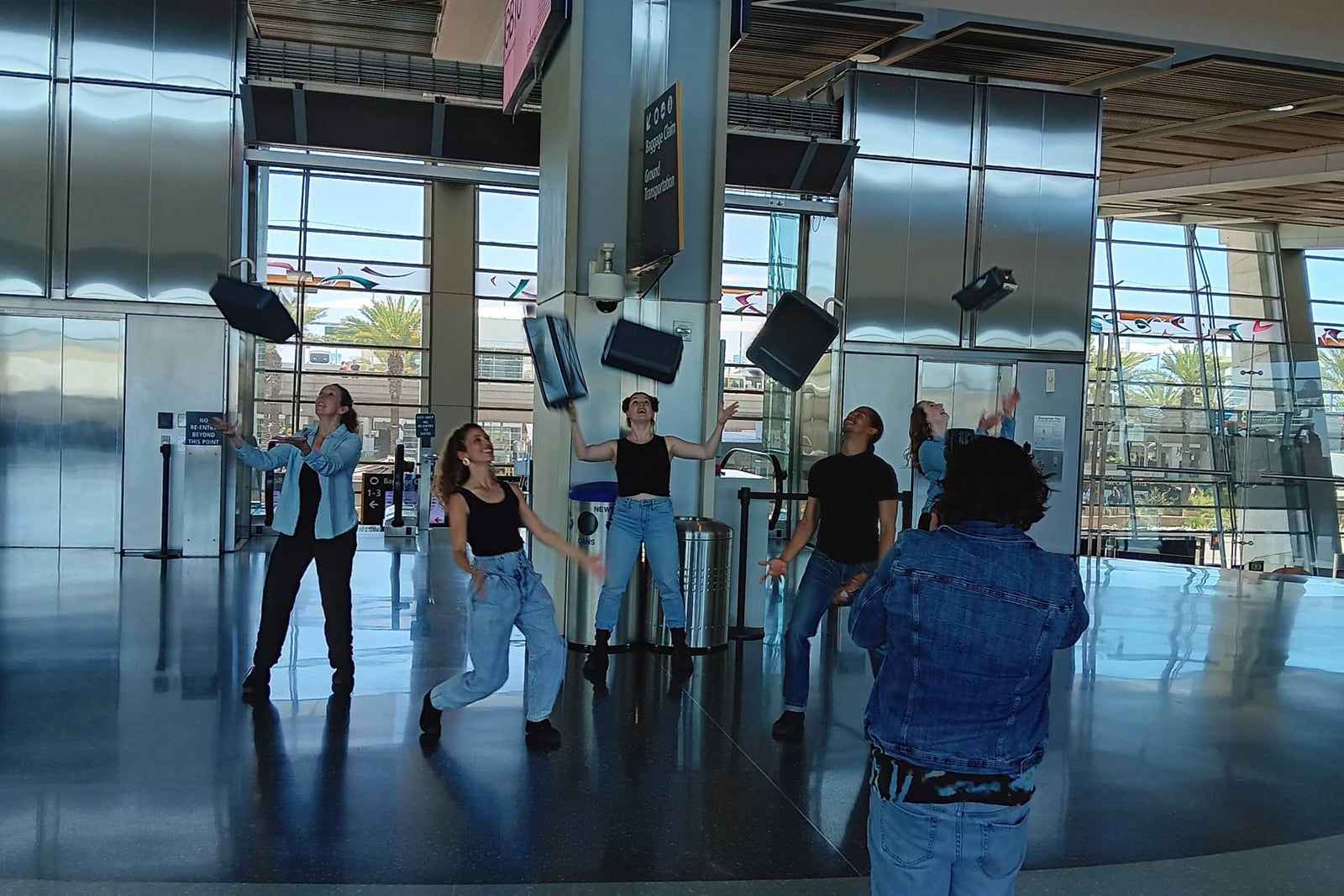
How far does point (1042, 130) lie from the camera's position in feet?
43.9

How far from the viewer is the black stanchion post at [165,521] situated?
1047cm

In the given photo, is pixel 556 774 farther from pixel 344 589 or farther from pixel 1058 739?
pixel 1058 739

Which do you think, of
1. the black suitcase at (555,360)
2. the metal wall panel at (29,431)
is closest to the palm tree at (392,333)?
the metal wall panel at (29,431)

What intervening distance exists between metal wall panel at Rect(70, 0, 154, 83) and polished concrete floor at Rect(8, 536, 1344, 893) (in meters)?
5.59

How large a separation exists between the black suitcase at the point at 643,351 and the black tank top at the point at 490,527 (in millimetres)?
2522

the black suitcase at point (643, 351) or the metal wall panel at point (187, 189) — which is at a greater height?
the metal wall panel at point (187, 189)

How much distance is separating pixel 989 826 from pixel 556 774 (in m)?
2.55

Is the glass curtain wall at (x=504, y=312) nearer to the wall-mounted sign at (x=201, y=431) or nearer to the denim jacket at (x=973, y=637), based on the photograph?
the wall-mounted sign at (x=201, y=431)

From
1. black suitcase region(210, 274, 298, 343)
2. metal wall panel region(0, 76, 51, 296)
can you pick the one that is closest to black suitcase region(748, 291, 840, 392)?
black suitcase region(210, 274, 298, 343)

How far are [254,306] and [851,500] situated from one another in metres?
3.94

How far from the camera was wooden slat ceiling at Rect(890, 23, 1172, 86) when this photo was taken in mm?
11664

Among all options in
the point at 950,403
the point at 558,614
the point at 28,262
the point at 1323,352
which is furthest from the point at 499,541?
the point at 1323,352

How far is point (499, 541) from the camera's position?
4.78m

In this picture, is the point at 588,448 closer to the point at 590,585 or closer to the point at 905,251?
the point at 590,585
